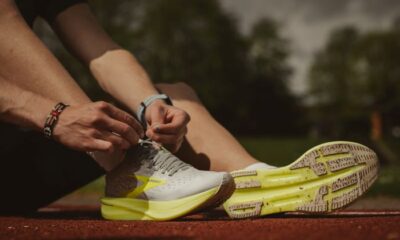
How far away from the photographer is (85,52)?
8.84 ft

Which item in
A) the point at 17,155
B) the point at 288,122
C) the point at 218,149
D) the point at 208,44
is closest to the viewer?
the point at 218,149

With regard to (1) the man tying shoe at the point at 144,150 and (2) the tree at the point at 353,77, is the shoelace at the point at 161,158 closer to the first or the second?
(1) the man tying shoe at the point at 144,150

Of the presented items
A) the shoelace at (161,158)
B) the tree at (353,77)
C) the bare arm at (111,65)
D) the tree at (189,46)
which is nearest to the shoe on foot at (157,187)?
the shoelace at (161,158)

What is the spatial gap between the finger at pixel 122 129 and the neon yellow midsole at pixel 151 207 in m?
0.28

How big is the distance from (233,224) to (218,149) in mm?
425

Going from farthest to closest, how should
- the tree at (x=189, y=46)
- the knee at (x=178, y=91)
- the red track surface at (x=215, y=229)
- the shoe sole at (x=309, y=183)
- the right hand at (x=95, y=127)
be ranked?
the tree at (x=189, y=46), the knee at (x=178, y=91), the shoe sole at (x=309, y=183), the right hand at (x=95, y=127), the red track surface at (x=215, y=229)

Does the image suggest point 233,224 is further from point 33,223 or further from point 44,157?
point 44,157

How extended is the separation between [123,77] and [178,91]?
265 millimetres

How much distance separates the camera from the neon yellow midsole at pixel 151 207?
2.07m

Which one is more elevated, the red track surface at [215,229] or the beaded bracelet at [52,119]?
the beaded bracelet at [52,119]

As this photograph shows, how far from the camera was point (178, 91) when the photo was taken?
2541 millimetres

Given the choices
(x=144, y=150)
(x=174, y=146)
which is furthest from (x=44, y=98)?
(x=174, y=146)

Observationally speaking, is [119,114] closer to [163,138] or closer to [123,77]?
[163,138]

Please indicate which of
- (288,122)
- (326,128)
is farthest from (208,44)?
(326,128)
